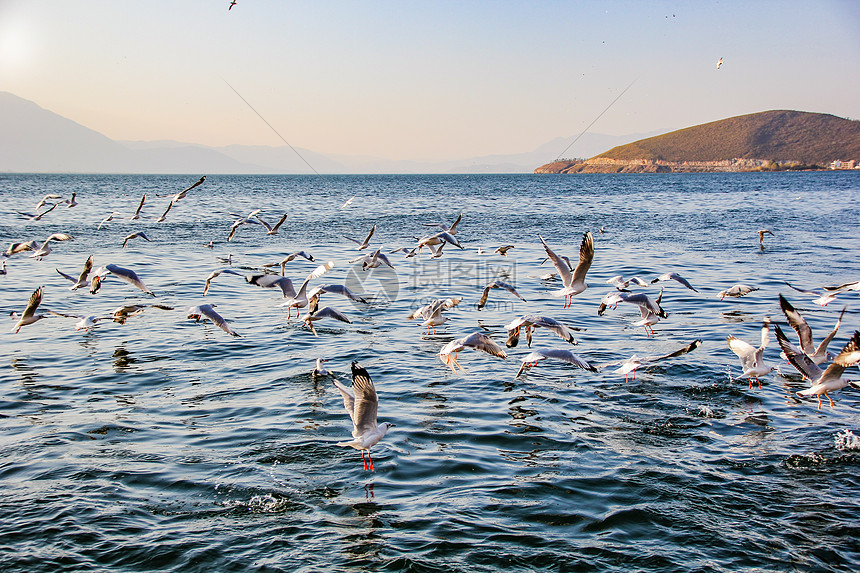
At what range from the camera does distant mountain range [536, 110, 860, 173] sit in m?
163

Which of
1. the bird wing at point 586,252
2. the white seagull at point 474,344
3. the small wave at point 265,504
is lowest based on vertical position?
the small wave at point 265,504

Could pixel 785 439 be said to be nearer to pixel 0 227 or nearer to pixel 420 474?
pixel 420 474

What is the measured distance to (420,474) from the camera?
716cm

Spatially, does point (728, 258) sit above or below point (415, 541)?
above

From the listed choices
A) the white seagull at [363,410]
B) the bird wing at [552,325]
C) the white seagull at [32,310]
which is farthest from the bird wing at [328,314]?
the white seagull at [32,310]

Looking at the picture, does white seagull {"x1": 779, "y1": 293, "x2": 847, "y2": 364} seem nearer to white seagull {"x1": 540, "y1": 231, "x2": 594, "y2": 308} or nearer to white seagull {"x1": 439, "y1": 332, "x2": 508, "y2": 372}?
white seagull {"x1": 540, "y1": 231, "x2": 594, "y2": 308}

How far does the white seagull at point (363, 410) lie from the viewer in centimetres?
673

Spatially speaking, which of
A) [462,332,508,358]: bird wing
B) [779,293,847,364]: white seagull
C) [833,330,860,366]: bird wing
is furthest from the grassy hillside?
[462,332,508,358]: bird wing

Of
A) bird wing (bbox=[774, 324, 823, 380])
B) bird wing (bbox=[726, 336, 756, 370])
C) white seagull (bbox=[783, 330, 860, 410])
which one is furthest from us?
bird wing (bbox=[726, 336, 756, 370])

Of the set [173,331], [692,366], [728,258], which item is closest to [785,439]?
[692,366]

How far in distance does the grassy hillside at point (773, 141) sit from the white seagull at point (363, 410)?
187 meters

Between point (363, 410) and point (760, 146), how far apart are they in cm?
19455

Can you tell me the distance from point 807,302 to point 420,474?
13252 mm

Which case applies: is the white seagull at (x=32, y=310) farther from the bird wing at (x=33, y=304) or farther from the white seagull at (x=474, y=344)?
the white seagull at (x=474, y=344)
